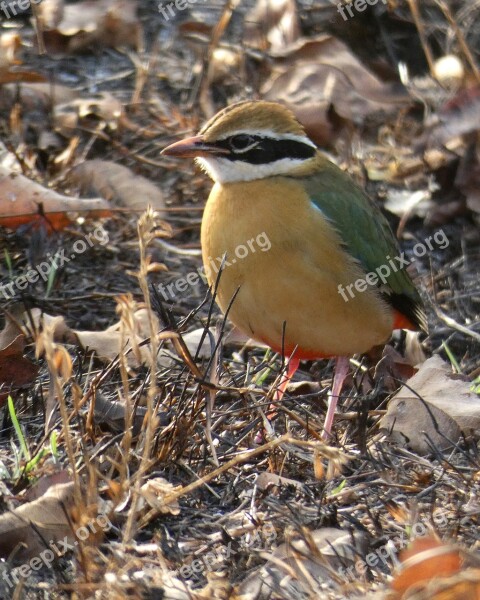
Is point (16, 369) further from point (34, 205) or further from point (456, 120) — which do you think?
point (456, 120)

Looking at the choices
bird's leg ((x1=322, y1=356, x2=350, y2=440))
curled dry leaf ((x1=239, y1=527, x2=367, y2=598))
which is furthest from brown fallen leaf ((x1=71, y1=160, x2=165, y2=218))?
curled dry leaf ((x1=239, y1=527, x2=367, y2=598))

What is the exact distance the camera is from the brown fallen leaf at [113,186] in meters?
7.53

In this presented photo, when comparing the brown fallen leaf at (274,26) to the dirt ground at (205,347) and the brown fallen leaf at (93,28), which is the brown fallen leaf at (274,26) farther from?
the brown fallen leaf at (93,28)

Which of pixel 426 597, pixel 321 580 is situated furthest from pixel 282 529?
pixel 426 597

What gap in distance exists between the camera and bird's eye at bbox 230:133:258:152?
5828 mm

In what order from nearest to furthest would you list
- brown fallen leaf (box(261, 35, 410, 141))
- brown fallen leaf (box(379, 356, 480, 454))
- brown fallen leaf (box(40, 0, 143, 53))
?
brown fallen leaf (box(379, 356, 480, 454)), brown fallen leaf (box(261, 35, 410, 141)), brown fallen leaf (box(40, 0, 143, 53))

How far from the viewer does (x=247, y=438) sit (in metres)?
4.87

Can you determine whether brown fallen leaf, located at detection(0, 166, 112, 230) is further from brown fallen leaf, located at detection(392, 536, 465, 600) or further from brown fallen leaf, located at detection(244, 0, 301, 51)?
brown fallen leaf, located at detection(392, 536, 465, 600)

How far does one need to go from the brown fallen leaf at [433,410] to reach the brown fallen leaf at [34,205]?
8.75ft

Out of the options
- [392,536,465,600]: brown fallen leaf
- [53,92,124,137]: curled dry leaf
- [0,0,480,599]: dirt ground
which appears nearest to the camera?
[392,536,465,600]: brown fallen leaf

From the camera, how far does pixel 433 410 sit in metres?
5.05

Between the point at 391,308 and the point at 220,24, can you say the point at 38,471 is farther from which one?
the point at 220,24

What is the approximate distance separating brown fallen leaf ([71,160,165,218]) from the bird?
153 centimetres

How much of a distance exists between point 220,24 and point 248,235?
13.6 feet
